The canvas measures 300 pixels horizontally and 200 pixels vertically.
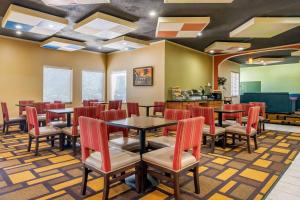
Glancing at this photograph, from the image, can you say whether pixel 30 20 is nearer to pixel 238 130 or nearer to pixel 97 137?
pixel 97 137

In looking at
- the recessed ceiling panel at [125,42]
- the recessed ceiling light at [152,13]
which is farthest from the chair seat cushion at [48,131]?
the recessed ceiling panel at [125,42]

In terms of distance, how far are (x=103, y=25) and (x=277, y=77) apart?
40.8 feet

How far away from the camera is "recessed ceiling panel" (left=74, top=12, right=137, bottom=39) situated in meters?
4.63

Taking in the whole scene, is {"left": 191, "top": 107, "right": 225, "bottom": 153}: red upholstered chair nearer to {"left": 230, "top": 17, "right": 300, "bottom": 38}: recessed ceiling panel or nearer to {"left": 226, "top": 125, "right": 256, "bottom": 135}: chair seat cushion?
{"left": 226, "top": 125, "right": 256, "bottom": 135}: chair seat cushion

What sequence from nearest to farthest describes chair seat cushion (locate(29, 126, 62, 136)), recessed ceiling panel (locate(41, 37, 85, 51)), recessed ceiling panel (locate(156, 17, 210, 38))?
1. chair seat cushion (locate(29, 126, 62, 136))
2. recessed ceiling panel (locate(156, 17, 210, 38))
3. recessed ceiling panel (locate(41, 37, 85, 51))

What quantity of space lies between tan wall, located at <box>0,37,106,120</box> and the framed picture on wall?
2692 millimetres

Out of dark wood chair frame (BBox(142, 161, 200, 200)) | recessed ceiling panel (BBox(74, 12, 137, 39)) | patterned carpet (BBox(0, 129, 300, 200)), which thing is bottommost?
patterned carpet (BBox(0, 129, 300, 200))

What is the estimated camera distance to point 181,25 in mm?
4969

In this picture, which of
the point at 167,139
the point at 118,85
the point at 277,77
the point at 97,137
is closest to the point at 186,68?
the point at 118,85

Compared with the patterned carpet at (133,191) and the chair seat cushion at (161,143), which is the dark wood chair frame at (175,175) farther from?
the chair seat cushion at (161,143)

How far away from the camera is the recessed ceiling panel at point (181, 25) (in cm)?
475

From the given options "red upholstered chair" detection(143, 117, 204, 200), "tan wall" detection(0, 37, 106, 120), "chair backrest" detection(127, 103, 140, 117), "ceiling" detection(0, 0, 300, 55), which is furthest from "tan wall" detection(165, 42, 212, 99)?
"red upholstered chair" detection(143, 117, 204, 200)

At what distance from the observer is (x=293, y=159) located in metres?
3.85

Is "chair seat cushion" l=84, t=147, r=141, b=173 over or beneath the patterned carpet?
over
